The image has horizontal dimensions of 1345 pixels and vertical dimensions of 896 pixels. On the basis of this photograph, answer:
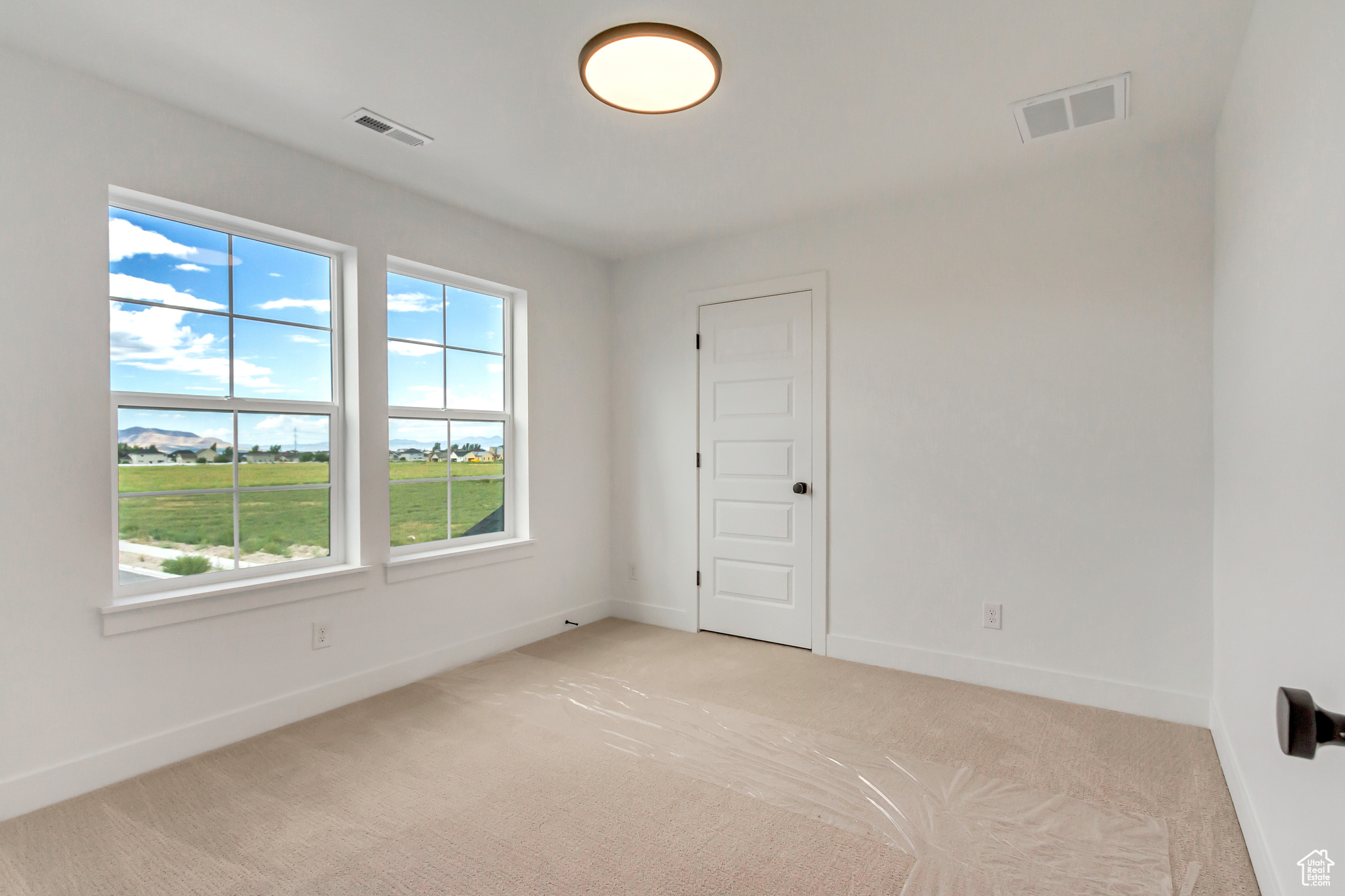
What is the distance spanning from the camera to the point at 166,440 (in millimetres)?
2672

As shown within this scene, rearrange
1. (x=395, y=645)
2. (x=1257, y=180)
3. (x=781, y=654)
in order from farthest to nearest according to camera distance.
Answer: (x=781, y=654) → (x=395, y=645) → (x=1257, y=180)

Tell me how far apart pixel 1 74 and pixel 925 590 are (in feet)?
14.3

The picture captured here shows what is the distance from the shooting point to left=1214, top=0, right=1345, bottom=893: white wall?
1.29 meters

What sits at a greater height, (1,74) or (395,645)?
(1,74)

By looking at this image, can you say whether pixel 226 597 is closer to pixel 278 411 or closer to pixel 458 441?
pixel 278 411

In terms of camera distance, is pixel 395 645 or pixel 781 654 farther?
pixel 781 654

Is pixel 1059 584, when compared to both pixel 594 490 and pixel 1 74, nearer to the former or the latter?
pixel 594 490

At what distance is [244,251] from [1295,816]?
13.3ft

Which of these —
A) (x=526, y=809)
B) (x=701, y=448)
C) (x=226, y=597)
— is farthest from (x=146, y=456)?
(x=701, y=448)

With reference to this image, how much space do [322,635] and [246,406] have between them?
1.10 meters

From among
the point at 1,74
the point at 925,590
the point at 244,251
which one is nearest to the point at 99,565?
the point at 244,251

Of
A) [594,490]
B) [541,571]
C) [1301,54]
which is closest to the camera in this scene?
[1301,54]

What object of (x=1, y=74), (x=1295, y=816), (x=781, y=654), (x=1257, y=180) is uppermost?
(x=1, y=74)

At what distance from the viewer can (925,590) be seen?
11.6 ft
